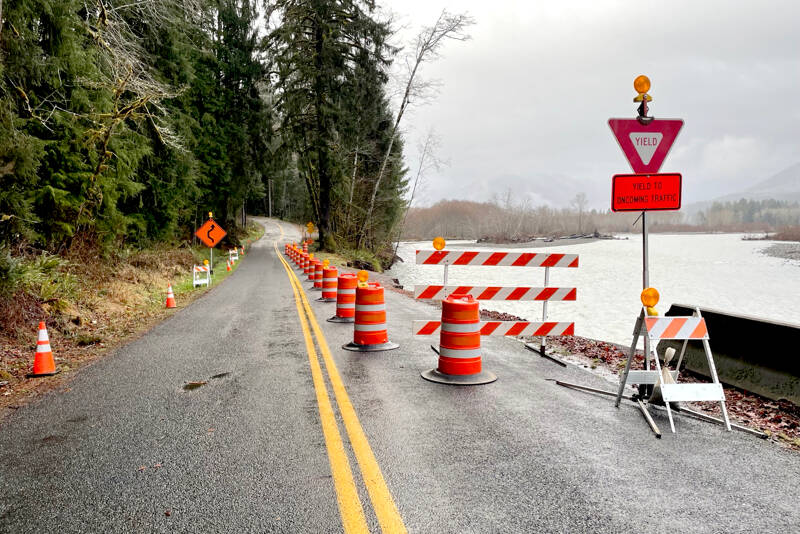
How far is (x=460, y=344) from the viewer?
6141 millimetres

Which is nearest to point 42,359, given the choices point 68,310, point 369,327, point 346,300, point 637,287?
point 68,310

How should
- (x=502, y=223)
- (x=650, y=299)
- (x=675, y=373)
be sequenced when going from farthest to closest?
1. (x=502, y=223)
2. (x=675, y=373)
3. (x=650, y=299)

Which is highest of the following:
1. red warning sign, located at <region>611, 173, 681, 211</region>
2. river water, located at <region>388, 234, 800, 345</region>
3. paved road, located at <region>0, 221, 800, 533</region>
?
red warning sign, located at <region>611, 173, 681, 211</region>

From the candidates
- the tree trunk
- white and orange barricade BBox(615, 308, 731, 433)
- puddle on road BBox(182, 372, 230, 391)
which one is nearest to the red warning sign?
white and orange barricade BBox(615, 308, 731, 433)

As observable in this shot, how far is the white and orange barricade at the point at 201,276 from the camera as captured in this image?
1894 cm

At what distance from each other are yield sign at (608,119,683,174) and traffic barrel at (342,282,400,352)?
411 centimetres

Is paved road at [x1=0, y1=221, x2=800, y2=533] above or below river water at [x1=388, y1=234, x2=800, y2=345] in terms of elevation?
above

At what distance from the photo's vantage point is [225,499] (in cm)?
321

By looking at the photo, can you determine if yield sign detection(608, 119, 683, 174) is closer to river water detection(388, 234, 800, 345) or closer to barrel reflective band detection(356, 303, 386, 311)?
barrel reflective band detection(356, 303, 386, 311)

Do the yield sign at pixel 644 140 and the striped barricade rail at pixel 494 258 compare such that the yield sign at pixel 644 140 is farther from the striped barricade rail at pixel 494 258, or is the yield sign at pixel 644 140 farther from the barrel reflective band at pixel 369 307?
the barrel reflective band at pixel 369 307

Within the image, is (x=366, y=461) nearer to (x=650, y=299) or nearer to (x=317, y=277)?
(x=650, y=299)

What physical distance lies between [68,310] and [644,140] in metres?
11.2

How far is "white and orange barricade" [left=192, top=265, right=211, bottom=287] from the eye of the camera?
18936mm

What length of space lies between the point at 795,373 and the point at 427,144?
33.5 meters
